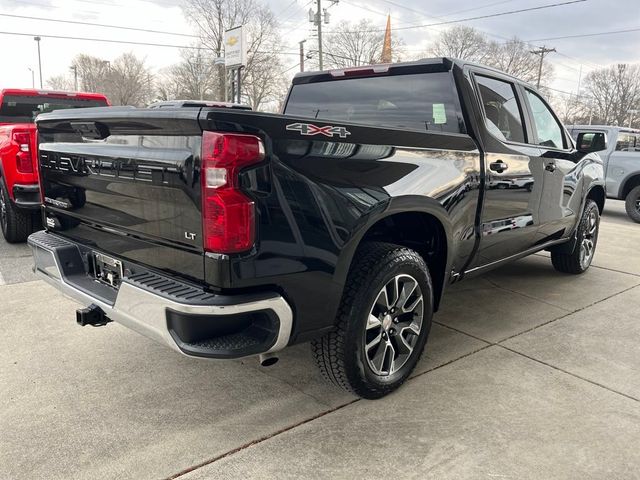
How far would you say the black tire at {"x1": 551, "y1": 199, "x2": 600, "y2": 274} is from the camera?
5375 millimetres

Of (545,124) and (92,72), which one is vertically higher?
(92,72)

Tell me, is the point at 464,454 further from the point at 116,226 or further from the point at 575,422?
the point at 116,226

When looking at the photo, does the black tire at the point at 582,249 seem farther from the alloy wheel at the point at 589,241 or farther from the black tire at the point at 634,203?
the black tire at the point at 634,203

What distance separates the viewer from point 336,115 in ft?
12.8

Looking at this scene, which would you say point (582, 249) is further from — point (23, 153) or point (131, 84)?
point (131, 84)

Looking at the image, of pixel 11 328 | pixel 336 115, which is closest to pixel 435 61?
pixel 336 115

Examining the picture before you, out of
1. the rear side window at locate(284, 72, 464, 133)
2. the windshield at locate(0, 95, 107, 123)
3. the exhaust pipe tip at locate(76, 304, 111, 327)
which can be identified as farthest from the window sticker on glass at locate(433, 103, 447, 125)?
the windshield at locate(0, 95, 107, 123)

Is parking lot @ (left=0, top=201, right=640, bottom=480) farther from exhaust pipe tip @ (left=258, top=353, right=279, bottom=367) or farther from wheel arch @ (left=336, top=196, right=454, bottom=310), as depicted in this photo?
wheel arch @ (left=336, top=196, right=454, bottom=310)

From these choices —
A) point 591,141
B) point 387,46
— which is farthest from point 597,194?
point 387,46

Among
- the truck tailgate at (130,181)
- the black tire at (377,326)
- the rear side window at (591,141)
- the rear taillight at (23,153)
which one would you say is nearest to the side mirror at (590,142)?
the rear side window at (591,141)

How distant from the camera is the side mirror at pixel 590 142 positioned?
16.1ft

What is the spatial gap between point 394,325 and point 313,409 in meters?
0.63

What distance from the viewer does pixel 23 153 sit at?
19.0 ft

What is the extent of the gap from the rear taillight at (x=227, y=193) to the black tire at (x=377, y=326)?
75 cm
